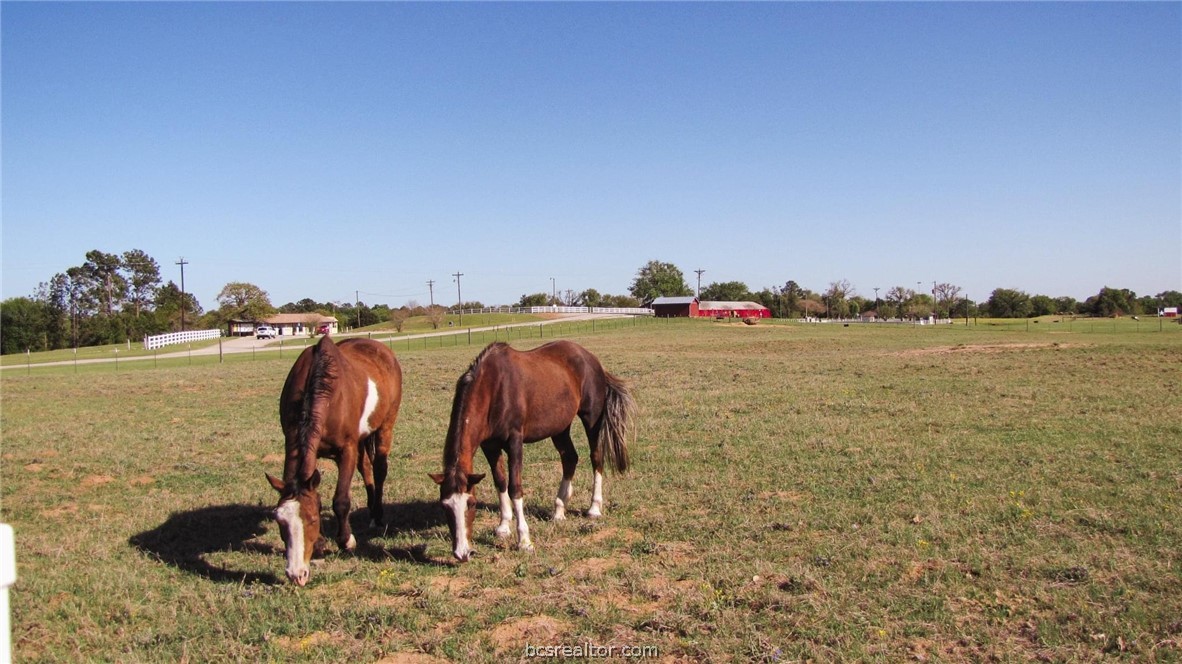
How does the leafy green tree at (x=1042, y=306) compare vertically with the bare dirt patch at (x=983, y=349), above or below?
above

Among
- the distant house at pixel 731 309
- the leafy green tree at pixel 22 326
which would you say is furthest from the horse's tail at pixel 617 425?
the distant house at pixel 731 309

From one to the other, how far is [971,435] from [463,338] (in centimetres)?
5402

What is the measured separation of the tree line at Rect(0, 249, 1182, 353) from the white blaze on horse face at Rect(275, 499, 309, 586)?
279ft

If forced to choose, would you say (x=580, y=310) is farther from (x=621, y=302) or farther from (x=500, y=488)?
(x=500, y=488)

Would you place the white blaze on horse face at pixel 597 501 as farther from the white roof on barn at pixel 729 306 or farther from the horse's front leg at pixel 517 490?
the white roof on barn at pixel 729 306

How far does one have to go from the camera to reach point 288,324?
350ft

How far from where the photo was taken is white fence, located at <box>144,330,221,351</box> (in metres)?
68.7

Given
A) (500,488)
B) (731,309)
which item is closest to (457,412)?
(500,488)

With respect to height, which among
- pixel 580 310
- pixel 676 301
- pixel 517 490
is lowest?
pixel 517 490

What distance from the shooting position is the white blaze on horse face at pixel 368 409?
763 cm

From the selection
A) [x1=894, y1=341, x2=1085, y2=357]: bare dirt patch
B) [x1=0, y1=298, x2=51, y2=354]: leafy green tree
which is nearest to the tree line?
[x1=0, y1=298, x2=51, y2=354]: leafy green tree

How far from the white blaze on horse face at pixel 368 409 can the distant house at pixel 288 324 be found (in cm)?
9170

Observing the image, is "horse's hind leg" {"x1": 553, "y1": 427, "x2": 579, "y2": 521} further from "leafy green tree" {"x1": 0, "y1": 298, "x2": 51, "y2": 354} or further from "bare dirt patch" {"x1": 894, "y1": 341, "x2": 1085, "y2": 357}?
"leafy green tree" {"x1": 0, "y1": 298, "x2": 51, "y2": 354}

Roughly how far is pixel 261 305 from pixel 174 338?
2828cm
